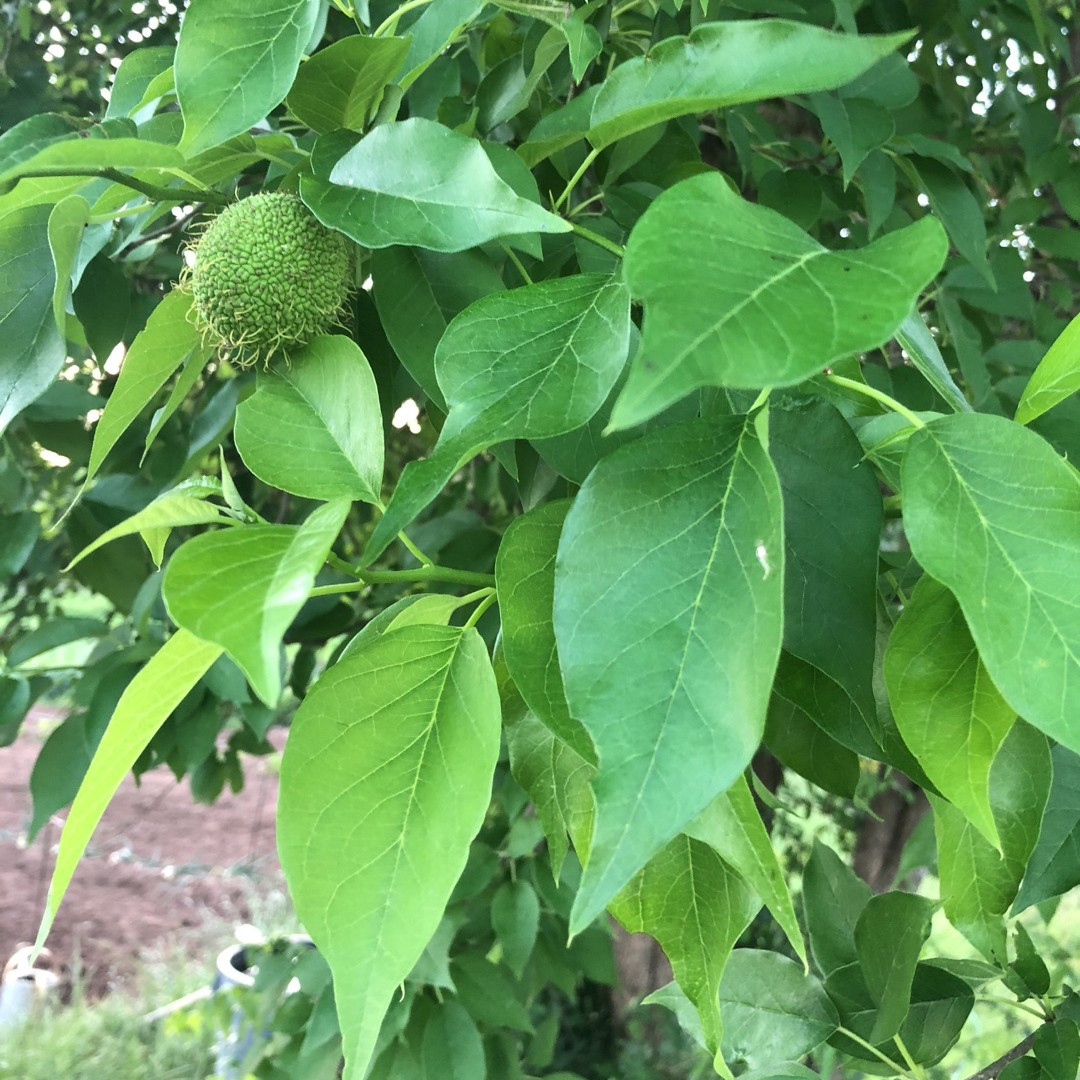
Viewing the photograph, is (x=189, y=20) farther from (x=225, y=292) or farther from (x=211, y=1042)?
(x=211, y=1042)

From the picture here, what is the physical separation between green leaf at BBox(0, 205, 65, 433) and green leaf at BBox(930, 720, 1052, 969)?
366 millimetres

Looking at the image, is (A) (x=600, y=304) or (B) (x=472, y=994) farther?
(B) (x=472, y=994)

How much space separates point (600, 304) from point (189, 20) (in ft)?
0.60

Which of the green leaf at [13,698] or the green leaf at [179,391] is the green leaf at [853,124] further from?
the green leaf at [13,698]

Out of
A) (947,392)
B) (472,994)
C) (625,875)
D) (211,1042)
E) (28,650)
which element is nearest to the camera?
(625,875)

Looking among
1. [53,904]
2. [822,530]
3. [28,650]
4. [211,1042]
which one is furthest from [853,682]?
[211,1042]

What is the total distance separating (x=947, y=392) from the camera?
31 centimetres

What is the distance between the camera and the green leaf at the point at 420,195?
0.28 m

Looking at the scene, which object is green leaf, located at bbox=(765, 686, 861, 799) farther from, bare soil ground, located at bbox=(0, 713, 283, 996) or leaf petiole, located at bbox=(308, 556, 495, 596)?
bare soil ground, located at bbox=(0, 713, 283, 996)

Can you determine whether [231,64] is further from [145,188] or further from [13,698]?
[13,698]

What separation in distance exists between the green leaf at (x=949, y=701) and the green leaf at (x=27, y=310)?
0.33 meters

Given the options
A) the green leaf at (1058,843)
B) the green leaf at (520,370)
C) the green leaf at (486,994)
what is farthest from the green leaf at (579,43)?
the green leaf at (486,994)

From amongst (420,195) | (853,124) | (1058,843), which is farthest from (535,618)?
(853,124)

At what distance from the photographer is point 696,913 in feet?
0.96
